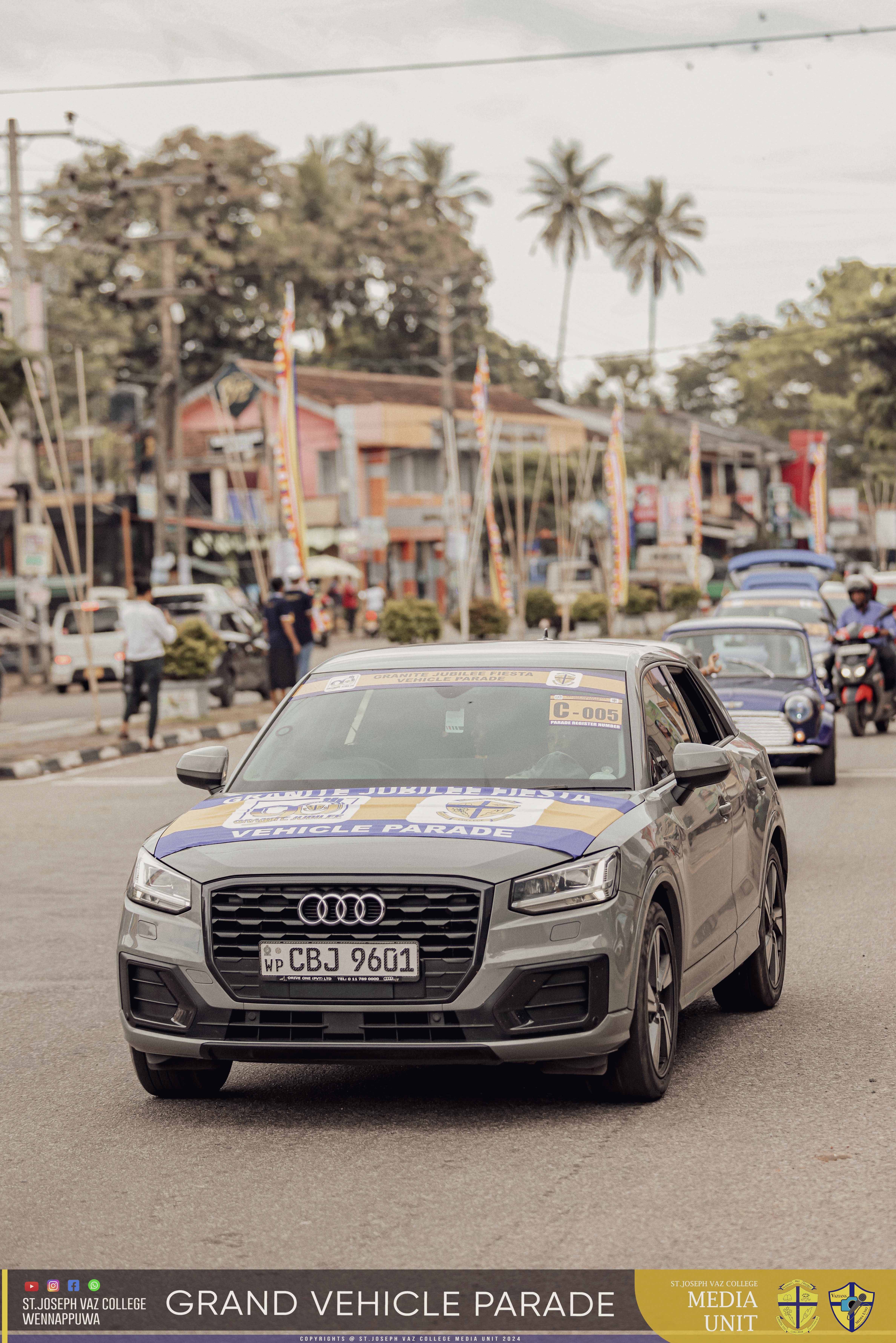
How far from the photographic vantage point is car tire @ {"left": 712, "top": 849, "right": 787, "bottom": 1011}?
7383 mm

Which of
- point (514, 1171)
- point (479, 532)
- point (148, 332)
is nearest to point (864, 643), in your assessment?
point (514, 1171)

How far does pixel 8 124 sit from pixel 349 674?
3165 centimetres

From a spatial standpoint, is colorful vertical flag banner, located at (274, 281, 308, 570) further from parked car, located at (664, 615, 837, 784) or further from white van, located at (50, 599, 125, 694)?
parked car, located at (664, 615, 837, 784)

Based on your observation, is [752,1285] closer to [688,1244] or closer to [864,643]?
[688,1244]

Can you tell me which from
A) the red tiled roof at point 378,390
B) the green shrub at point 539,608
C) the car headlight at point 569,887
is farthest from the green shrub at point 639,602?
the car headlight at point 569,887

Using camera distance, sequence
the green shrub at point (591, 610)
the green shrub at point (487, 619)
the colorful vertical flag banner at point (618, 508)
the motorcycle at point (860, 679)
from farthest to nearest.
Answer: the green shrub at point (591, 610)
the colorful vertical flag banner at point (618, 508)
the green shrub at point (487, 619)
the motorcycle at point (860, 679)

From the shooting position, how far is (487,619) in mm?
43281

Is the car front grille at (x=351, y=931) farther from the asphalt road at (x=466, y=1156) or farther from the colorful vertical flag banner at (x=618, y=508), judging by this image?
the colorful vertical flag banner at (x=618, y=508)

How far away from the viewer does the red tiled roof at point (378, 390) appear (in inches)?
2542

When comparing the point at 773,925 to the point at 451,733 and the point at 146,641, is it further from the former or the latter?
the point at 146,641

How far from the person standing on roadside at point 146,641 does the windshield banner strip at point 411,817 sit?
1440 centimetres

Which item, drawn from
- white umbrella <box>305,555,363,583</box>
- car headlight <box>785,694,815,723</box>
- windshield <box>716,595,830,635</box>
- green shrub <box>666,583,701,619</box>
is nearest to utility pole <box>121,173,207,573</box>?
white umbrella <box>305,555,363,583</box>

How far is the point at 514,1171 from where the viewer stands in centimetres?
516

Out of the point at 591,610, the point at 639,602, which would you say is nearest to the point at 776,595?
the point at 591,610
